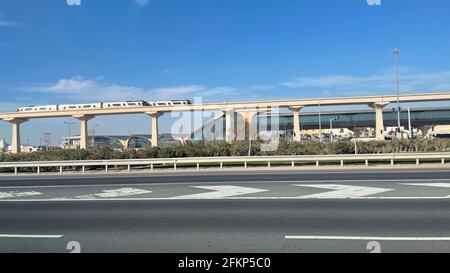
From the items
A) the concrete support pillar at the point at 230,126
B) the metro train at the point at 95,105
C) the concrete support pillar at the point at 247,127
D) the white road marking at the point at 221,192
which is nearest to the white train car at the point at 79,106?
the metro train at the point at 95,105

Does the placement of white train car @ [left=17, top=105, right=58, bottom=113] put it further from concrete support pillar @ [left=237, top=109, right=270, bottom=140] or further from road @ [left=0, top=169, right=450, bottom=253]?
road @ [left=0, top=169, right=450, bottom=253]

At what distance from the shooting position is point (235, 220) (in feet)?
26.9

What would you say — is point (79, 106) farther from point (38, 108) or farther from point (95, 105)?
point (38, 108)

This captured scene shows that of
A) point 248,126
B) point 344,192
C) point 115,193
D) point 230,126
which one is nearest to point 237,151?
point 115,193

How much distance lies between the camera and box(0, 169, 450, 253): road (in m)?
6.42

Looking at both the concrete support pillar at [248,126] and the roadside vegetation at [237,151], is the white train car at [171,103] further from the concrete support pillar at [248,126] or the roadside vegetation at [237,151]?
the roadside vegetation at [237,151]

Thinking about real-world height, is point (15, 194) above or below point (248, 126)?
below

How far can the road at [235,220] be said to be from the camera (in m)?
6.42

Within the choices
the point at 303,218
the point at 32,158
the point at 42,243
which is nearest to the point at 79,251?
the point at 42,243

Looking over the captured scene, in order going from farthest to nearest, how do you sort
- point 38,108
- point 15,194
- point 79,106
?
point 79,106 < point 38,108 < point 15,194

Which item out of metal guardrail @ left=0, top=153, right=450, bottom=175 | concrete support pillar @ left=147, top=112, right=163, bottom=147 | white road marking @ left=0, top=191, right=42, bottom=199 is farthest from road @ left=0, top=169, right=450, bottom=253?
concrete support pillar @ left=147, top=112, right=163, bottom=147

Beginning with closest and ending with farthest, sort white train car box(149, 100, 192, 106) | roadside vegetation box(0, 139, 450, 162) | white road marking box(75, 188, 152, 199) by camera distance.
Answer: white road marking box(75, 188, 152, 199) → roadside vegetation box(0, 139, 450, 162) → white train car box(149, 100, 192, 106)
